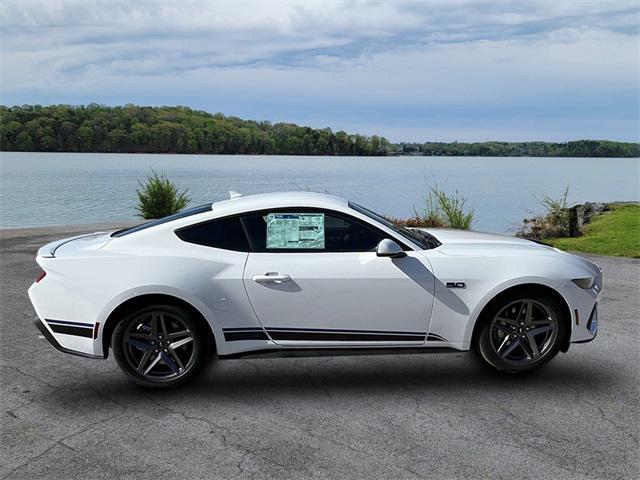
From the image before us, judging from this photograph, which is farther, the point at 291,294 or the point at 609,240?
the point at 609,240

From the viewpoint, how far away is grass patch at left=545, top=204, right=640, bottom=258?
45.5 feet

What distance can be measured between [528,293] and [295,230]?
1.90m

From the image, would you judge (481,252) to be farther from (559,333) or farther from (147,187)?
(147,187)

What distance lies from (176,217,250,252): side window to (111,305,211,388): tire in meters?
0.56

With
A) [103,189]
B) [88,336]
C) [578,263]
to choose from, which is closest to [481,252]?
[578,263]

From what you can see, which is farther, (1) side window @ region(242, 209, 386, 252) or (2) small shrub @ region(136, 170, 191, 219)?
(2) small shrub @ region(136, 170, 191, 219)

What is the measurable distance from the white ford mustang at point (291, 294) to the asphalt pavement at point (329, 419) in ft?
1.10

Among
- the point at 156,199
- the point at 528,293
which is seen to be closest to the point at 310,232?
the point at 528,293

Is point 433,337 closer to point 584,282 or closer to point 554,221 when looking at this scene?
point 584,282

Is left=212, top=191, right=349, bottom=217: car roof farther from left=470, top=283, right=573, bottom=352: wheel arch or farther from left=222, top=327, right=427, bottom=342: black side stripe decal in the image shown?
left=470, top=283, right=573, bottom=352: wheel arch

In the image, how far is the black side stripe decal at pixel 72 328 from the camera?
504 cm

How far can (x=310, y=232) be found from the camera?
207 inches

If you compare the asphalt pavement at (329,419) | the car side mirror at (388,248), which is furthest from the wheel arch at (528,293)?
the car side mirror at (388,248)

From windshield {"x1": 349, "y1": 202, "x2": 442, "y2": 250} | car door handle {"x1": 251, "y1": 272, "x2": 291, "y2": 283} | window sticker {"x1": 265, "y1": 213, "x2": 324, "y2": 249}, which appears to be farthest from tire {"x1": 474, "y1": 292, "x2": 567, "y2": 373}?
car door handle {"x1": 251, "y1": 272, "x2": 291, "y2": 283}
